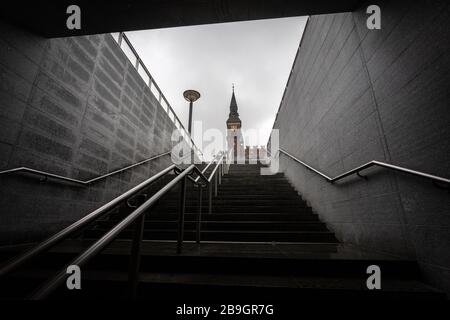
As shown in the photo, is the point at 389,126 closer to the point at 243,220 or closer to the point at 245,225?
the point at 245,225

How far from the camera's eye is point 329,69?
10.4 ft

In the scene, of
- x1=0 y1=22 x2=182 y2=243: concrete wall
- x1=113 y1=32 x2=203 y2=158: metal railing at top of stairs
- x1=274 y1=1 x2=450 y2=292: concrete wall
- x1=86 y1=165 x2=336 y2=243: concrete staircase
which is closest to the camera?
x1=274 y1=1 x2=450 y2=292: concrete wall

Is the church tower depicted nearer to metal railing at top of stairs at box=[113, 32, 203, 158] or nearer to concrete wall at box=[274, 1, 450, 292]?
metal railing at top of stairs at box=[113, 32, 203, 158]

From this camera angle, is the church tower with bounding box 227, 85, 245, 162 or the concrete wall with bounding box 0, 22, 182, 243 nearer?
the concrete wall with bounding box 0, 22, 182, 243

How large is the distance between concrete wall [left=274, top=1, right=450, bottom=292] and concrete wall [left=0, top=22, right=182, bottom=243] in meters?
3.89

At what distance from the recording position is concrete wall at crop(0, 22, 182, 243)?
238 centimetres

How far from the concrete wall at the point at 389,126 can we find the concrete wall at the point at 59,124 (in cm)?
389

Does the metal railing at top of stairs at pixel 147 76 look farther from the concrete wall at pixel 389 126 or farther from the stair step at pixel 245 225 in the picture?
the concrete wall at pixel 389 126

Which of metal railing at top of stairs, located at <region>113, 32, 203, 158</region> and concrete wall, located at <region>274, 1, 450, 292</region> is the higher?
metal railing at top of stairs, located at <region>113, 32, 203, 158</region>

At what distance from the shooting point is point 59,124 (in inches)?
118

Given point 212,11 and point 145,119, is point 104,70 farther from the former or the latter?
point 212,11

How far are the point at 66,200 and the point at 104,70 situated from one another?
96.8 inches

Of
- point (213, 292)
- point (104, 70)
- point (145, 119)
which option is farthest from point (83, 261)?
point (145, 119)

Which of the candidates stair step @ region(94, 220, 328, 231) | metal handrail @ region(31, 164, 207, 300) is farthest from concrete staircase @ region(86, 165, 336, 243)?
metal handrail @ region(31, 164, 207, 300)
